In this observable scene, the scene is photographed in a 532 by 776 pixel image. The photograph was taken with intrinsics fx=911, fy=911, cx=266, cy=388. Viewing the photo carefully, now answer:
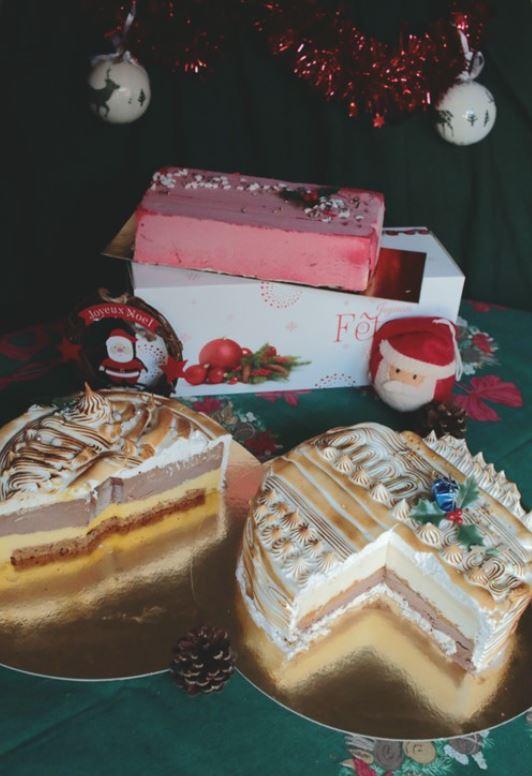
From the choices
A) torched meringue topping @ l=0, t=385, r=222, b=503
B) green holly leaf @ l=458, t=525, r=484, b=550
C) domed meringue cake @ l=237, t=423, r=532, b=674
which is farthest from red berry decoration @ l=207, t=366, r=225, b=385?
green holly leaf @ l=458, t=525, r=484, b=550

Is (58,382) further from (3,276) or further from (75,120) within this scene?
(75,120)

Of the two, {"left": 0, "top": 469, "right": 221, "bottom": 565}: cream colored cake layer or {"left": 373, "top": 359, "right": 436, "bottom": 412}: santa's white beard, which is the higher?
{"left": 373, "top": 359, "right": 436, "bottom": 412}: santa's white beard

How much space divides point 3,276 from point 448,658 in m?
1.71

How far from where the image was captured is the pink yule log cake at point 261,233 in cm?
217

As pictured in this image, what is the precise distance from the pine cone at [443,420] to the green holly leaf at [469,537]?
0.53m

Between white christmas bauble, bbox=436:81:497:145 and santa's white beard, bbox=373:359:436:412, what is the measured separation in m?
0.68

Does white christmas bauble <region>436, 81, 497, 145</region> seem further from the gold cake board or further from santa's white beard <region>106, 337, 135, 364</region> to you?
the gold cake board

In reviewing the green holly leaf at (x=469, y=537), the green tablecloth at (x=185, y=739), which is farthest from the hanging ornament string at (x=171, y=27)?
the green tablecloth at (x=185, y=739)

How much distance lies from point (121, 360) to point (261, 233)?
48 cm

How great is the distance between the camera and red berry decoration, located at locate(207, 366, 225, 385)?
240 cm

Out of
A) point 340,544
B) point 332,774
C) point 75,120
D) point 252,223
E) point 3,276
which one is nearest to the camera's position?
point 332,774

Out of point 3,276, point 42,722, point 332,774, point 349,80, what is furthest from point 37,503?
point 349,80

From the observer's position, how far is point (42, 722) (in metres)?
1.65

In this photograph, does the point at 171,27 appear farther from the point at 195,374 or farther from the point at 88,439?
the point at 88,439
